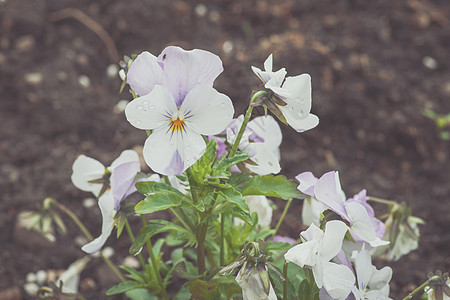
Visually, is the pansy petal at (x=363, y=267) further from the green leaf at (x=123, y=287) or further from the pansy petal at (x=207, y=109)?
the green leaf at (x=123, y=287)

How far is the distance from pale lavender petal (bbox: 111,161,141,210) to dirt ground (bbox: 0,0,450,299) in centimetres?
75

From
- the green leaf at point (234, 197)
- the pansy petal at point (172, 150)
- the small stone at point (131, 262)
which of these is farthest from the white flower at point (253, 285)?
the small stone at point (131, 262)

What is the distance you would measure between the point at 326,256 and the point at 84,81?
5.45 feet

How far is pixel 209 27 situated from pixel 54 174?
3.39 ft

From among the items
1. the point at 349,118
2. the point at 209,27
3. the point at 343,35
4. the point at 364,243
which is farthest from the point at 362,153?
the point at 364,243

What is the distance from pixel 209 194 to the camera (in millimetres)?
1100

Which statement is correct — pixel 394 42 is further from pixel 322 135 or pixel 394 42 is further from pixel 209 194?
pixel 209 194

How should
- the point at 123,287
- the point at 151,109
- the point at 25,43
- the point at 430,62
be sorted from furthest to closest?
the point at 430,62 → the point at 25,43 → the point at 123,287 → the point at 151,109

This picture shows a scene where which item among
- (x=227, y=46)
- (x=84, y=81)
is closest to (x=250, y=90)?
(x=227, y=46)

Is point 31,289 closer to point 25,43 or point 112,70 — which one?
point 112,70

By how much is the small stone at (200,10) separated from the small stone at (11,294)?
152 centimetres

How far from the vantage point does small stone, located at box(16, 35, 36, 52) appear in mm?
2479

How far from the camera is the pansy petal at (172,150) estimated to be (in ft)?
3.19

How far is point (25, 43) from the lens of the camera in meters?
2.50
